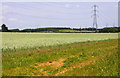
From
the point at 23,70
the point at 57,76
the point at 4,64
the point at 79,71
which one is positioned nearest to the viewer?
the point at 57,76

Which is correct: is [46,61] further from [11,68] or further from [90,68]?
[90,68]

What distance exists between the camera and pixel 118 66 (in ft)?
31.4

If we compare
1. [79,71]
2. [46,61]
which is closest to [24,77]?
[79,71]

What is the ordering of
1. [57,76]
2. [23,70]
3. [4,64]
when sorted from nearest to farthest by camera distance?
[57,76]
[23,70]
[4,64]

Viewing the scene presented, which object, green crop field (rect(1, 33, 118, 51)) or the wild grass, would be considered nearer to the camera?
the wild grass

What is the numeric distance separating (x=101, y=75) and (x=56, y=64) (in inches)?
159

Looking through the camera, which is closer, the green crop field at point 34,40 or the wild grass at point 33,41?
the wild grass at point 33,41

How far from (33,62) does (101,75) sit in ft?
17.5

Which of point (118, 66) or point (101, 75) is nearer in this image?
point (101, 75)

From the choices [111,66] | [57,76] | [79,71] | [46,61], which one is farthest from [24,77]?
[111,66]

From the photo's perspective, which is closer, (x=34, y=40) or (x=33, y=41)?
(x=33, y=41)

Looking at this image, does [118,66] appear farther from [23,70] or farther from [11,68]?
[11,68]

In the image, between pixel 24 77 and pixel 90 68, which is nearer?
pixel 24 77

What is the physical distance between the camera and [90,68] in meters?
9.32
